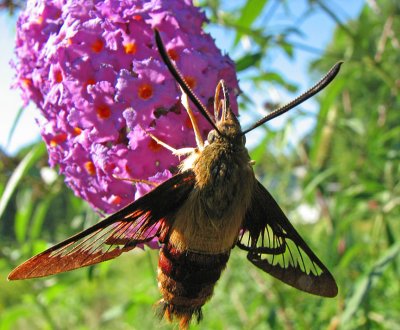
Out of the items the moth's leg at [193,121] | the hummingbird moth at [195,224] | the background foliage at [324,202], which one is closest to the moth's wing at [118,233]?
the hummingbird moth at [195,224]

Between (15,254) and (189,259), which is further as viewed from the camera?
(15,254)

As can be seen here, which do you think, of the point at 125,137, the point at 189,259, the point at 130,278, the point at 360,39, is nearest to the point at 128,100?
the point at 125,137

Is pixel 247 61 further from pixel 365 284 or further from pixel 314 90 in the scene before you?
pixel 365 284

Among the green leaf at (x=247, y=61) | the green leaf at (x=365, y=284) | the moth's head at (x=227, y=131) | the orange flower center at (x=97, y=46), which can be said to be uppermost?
the orange flower center at (x=97, y=46)

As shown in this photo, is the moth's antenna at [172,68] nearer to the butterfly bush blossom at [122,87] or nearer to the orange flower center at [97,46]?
the butterfly bush blossom at [122,87]

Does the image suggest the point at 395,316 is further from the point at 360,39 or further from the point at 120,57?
the point at 120,57

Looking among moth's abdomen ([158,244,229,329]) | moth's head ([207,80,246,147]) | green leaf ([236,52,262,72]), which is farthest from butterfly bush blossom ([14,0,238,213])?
green leaf ([236,52,262,72])
